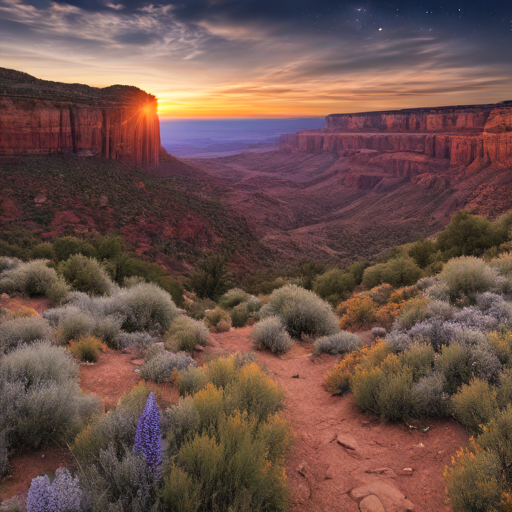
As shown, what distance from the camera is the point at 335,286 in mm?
17547

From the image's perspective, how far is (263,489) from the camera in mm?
3102

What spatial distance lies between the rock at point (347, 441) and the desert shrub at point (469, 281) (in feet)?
16.2

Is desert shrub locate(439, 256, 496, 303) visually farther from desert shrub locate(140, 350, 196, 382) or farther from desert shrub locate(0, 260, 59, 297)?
desert shrub locate(0, 260, 59, 297)

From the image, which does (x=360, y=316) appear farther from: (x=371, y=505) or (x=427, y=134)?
(x=427, y=134)

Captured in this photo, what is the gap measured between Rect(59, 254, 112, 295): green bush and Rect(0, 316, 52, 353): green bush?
14.8 ft

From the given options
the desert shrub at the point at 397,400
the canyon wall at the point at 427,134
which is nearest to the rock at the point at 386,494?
the desert shrub at the point at 397,400

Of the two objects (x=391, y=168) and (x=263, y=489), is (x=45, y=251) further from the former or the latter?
(x=391, y=168)

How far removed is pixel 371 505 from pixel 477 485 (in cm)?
98

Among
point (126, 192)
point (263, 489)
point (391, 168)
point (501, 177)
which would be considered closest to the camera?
point (263, 489)

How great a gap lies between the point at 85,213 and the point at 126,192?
29.3 ft

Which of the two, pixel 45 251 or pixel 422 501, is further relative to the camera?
pixel 45 251

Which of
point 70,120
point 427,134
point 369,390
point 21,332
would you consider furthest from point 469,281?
point 427,134

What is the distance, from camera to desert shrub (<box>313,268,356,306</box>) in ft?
55.2

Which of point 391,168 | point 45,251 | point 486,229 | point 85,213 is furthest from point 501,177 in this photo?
point 45,251
